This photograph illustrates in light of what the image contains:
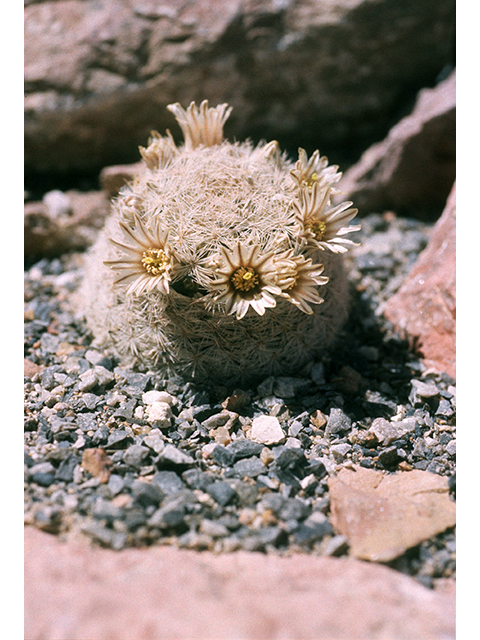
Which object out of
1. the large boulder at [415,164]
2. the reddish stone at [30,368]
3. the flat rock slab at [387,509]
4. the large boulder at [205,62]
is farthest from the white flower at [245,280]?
the large boulder at [205,62]

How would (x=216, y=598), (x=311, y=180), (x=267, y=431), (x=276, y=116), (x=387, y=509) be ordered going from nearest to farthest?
(x=216, y=598) < (x=387, y=509) < (x=267, y=431) < (x=311, y=180) < (x=276, y=116)

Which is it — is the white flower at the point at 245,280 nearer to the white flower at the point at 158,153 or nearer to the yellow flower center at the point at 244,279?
the yellow flower center at the point at 244,279

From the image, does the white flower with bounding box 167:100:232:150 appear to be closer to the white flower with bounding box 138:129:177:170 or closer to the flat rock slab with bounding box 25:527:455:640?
the white flower with bounding box 138:129:177:170

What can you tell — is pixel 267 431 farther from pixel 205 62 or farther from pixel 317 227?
pixel 205 62

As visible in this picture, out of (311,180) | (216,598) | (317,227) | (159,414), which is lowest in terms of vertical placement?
(216,598)

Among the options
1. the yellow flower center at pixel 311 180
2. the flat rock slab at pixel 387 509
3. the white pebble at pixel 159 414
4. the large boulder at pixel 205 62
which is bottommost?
the flat rock slab at pixel 387 509

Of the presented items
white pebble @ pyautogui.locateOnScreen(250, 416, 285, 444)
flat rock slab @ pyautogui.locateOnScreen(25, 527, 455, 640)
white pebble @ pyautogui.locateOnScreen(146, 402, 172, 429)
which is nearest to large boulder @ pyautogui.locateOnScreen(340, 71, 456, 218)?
white pebble @ pyautogui.locateOnScreen(250, 416, 285, 444)

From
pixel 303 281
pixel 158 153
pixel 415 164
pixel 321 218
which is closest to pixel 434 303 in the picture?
pixel 321 218
